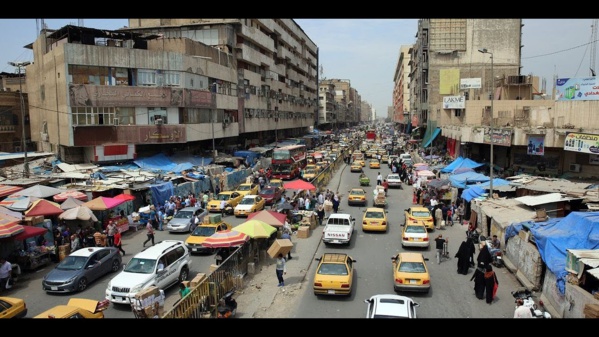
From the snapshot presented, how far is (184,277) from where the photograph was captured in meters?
17.3

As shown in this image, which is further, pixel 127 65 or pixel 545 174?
pixel 127 65

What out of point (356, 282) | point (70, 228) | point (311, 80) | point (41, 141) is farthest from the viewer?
point (311, 80)

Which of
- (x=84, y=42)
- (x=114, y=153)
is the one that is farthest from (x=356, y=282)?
(x=84, y=42)

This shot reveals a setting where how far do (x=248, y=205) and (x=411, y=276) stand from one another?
16.1 meters

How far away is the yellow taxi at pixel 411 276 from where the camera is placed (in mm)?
15227

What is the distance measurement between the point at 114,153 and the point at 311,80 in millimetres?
83688

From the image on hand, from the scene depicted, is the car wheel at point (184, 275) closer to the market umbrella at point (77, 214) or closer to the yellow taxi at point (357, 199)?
the market umbrella at point (77, 214)

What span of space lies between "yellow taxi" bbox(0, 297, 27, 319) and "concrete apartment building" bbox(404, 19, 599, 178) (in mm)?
24026

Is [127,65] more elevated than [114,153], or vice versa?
[127,65]

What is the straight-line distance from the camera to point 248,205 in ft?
97.7

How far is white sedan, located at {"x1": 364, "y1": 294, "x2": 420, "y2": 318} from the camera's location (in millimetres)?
11727

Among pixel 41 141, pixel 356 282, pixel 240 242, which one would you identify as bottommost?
pixel 356 282
